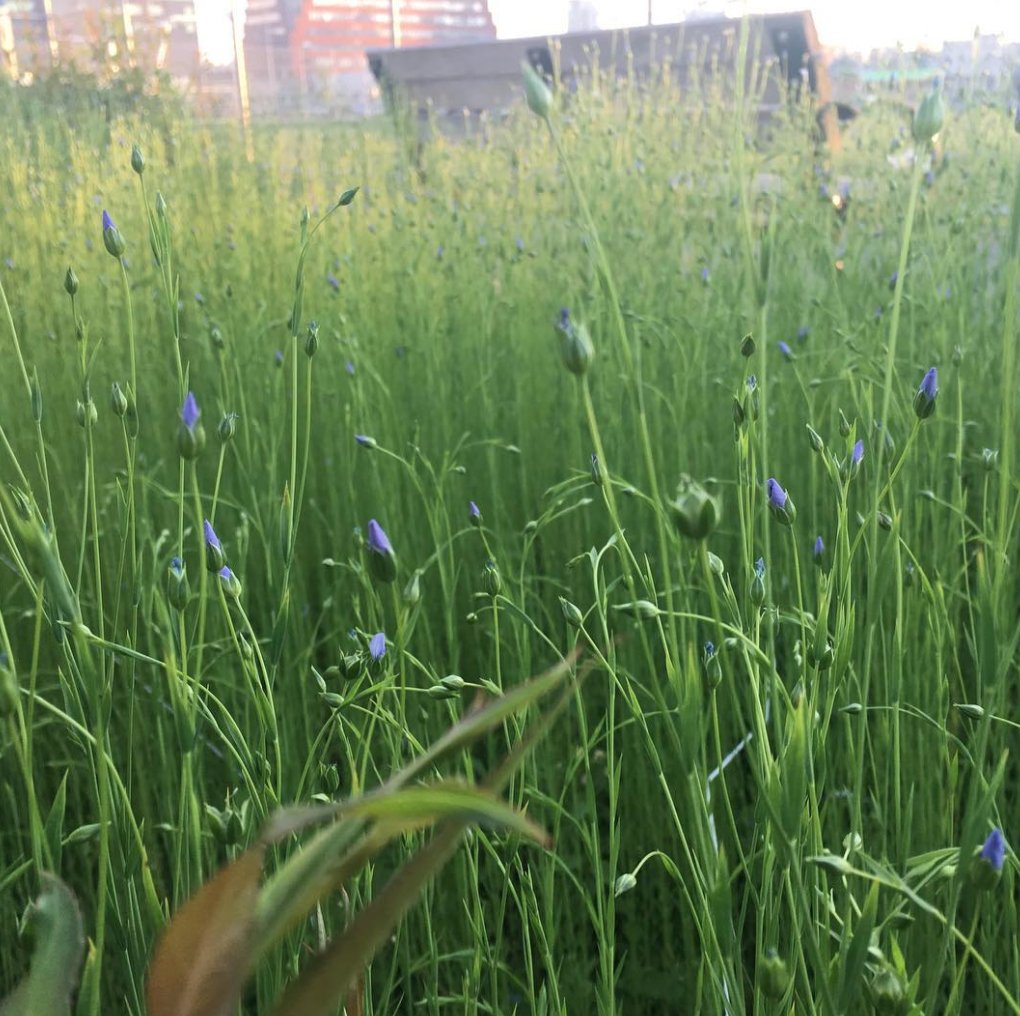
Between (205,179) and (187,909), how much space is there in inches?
131

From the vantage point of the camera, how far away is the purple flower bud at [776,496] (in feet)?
2.22

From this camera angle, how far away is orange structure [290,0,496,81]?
9016 mm

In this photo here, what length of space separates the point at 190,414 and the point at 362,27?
402 inches

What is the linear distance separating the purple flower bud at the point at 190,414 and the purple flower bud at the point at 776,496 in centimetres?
40

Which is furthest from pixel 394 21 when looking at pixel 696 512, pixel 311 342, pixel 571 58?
pixel 696 512

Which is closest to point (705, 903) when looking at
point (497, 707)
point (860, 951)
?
point (860, 951)

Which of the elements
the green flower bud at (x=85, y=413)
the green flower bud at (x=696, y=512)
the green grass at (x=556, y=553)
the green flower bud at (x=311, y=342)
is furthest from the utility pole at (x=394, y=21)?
the green flower bud at (x=696, y=512)

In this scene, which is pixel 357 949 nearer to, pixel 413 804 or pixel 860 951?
pixel 413 804

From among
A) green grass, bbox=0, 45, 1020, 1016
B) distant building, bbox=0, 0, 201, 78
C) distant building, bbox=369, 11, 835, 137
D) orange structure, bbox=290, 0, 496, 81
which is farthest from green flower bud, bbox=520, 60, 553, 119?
orange structure, bbox=290, 0, 496, 81

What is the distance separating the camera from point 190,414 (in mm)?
599

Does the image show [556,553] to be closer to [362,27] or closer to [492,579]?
[492,579]

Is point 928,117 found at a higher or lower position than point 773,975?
higher

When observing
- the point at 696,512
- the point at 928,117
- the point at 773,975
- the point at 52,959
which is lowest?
the point at 773,975

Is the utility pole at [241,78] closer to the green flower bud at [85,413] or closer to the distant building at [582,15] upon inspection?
the distant building at [582,15]
